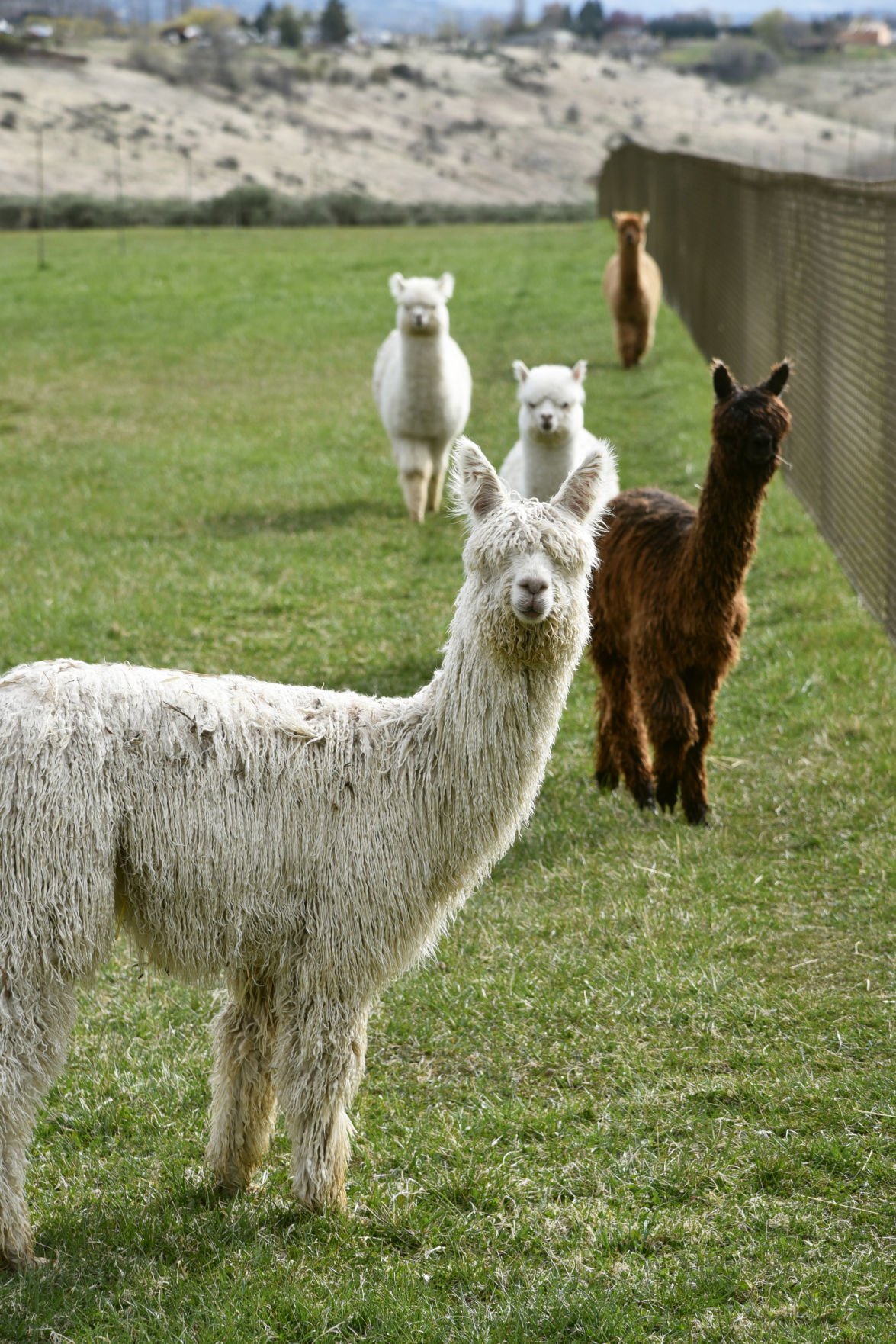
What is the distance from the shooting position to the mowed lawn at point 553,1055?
3254 mm

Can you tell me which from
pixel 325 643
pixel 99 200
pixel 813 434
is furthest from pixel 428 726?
pixel 99 200

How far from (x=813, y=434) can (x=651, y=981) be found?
6.40 meters

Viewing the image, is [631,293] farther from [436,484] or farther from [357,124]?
[357,124]

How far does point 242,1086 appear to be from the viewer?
362 cm

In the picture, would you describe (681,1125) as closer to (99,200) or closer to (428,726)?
(428,726)

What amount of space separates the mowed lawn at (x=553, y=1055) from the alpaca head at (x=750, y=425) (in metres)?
1.40

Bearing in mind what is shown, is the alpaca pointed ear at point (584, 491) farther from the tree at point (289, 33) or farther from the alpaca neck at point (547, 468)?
the tree at point (289, 33)

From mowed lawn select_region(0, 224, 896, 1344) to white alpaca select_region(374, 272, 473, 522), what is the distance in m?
0.63

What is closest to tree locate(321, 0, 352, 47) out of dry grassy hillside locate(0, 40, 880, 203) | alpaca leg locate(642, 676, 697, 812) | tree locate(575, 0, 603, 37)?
dry grassy hillside locate(0, 40, 880, 203)

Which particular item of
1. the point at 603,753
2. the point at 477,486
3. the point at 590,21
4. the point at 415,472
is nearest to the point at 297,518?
the point at 415,472

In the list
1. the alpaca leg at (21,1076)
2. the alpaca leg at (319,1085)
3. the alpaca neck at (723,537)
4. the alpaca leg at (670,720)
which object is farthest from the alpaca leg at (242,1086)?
the alpaca neck at (723,537)

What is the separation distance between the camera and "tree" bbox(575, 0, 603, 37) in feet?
519

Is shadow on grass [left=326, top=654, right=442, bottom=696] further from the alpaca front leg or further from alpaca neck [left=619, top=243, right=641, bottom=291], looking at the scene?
alpaca neck [left=619, top=243, right=641, bottom=291]

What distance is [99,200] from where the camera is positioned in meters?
43.2
